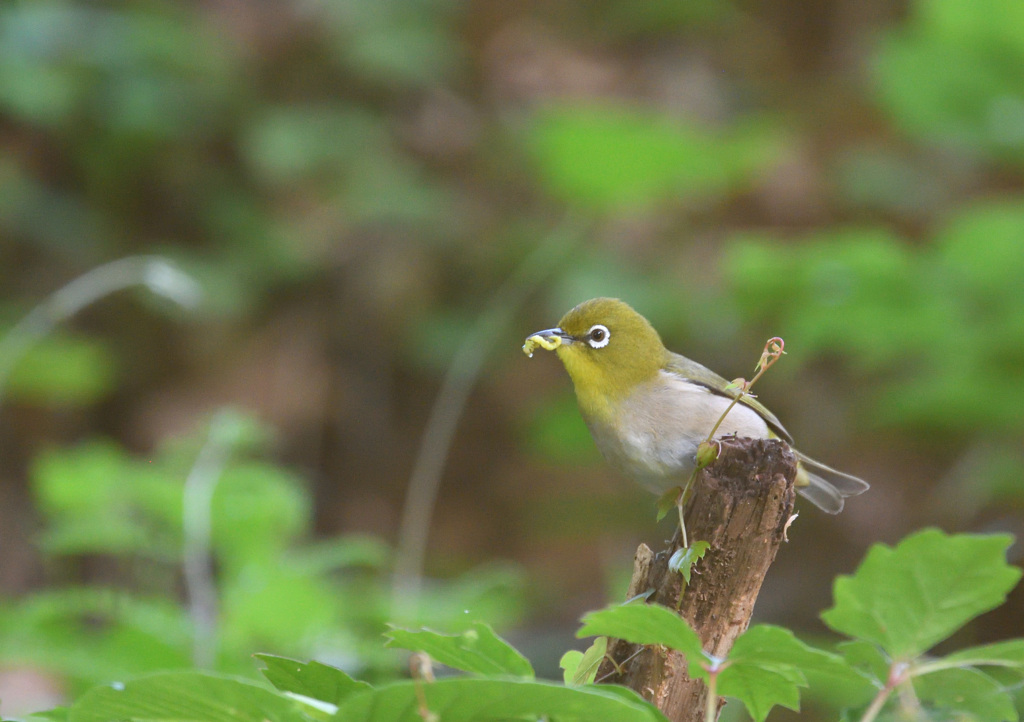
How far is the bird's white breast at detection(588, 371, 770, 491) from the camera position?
2.12 m

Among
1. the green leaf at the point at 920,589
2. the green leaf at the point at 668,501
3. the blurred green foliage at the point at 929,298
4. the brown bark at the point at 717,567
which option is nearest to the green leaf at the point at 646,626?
the green leaf at the point at 920,589

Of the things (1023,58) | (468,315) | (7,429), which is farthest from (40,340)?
(1023,58)

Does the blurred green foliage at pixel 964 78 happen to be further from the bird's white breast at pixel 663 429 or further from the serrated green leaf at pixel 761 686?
the serrated green leaf at pixel 761 686

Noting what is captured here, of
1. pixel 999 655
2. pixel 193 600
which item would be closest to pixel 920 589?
pixel 999 655

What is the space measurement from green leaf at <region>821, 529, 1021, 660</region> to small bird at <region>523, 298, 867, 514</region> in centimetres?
130

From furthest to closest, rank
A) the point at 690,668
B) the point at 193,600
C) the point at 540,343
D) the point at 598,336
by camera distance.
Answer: the point at 193,600
the point at 598,336
the point at 540,343
the point at 690,668

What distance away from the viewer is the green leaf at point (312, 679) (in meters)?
0.87

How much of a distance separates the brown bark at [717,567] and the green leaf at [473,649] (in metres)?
0.38

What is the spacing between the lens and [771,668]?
2.82 ft

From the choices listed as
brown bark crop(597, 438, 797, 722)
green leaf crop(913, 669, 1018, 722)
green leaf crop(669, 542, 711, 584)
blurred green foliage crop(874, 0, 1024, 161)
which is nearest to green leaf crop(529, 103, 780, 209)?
blurred green foliage crop(874, 0, 1024, 161)

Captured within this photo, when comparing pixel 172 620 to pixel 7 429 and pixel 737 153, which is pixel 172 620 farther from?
pixel 7 429

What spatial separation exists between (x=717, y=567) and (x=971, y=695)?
1.18 feet

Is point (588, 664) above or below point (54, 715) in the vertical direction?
above

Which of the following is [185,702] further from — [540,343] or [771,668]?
[540,343]
